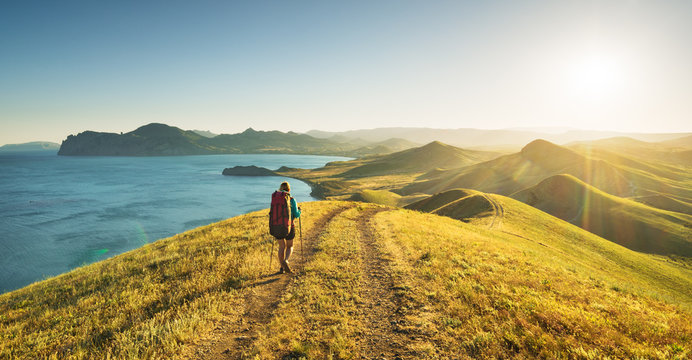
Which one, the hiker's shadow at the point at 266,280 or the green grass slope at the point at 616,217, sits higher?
the hiker's shadow at the point at 266,280

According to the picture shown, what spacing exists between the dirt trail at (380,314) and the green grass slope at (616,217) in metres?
56.9

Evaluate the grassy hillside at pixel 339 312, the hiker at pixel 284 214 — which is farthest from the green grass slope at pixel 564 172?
the hiker at pixel 284 214

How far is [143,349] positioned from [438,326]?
757 centimetres

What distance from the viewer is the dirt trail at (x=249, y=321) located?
6148mm

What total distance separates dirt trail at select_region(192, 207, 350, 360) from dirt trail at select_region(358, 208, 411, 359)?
3031mm

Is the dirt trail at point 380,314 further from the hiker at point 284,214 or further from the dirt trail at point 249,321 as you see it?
the hiker at point 284,214

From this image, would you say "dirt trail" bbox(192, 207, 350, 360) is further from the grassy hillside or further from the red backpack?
the red backpack

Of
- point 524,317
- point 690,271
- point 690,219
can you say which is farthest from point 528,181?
point 524,317

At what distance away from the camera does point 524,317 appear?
7.38 metres

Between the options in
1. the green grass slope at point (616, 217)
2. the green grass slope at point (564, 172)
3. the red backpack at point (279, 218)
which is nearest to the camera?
the red backpack at point (279, 218)

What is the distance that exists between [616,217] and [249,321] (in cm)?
7036

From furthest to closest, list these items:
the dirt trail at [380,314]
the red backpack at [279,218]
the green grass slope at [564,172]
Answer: the green grass slope at [564,172] → the red backpack at [279,218] → the dirt trail at [380,314]

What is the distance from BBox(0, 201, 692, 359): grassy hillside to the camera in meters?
6.14

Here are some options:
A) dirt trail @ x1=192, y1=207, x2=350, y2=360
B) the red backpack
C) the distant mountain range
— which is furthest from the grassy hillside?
the distant mountain range
